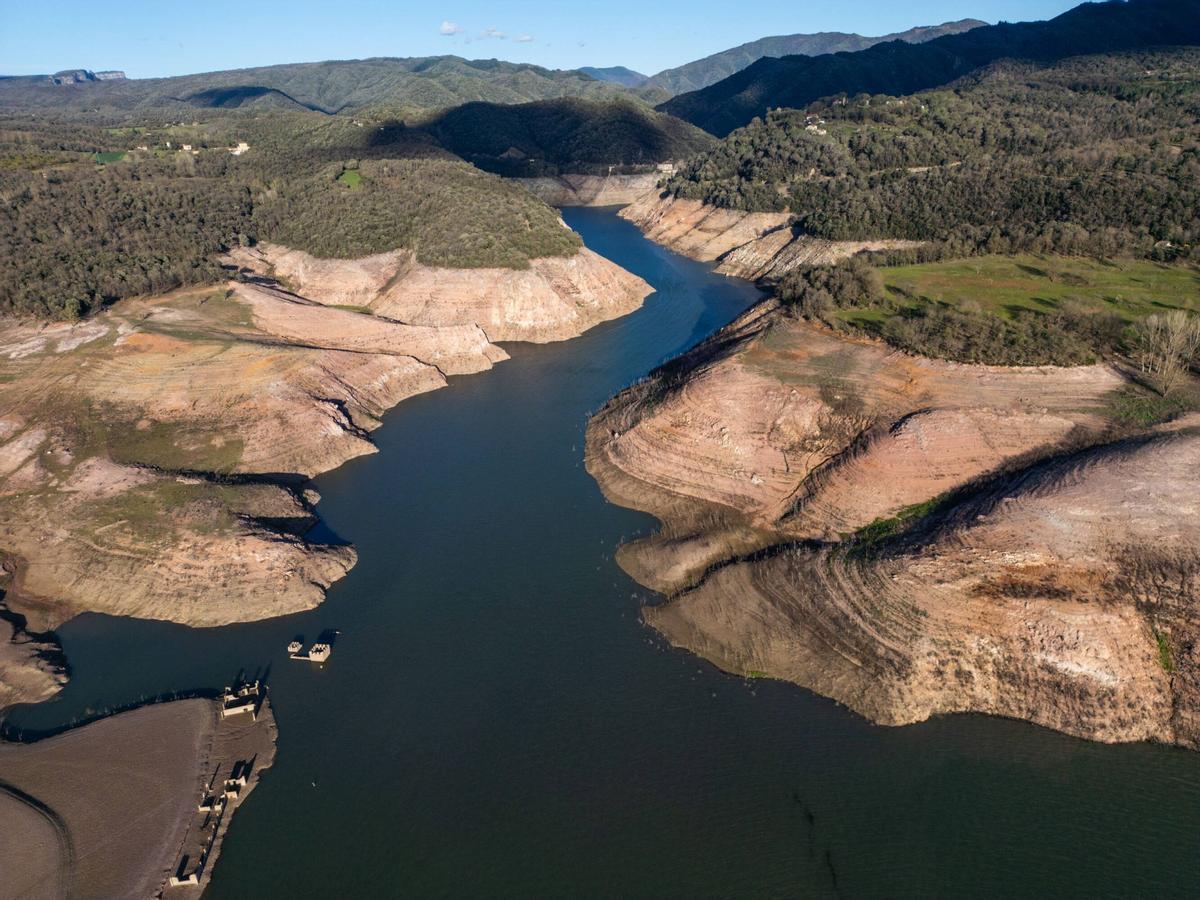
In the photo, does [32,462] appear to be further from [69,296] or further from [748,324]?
[748,324]

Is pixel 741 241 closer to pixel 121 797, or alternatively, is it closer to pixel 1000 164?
pixel 1000 164

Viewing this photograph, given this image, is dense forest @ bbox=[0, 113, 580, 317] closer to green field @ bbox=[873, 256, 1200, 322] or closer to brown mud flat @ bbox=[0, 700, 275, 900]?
green field @ bbox=[873, 256, 1200, 322]

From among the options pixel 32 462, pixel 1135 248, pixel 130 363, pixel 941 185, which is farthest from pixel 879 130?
pixel 32 462

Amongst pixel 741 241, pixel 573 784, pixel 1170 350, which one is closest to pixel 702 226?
pixel 741 241

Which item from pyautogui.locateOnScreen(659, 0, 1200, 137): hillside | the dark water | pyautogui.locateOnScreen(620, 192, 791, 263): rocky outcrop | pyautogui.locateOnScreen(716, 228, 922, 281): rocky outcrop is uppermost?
pyautogui.locateOnScreen(659, 0, 1200, 137): hillside

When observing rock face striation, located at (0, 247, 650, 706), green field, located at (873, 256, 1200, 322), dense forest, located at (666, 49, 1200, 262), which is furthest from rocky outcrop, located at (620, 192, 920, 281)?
rock face striation, located at (0, 247, 650, 706)

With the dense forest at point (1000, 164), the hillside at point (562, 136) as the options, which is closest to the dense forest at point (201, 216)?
the dense forest at point (1000, 164)
